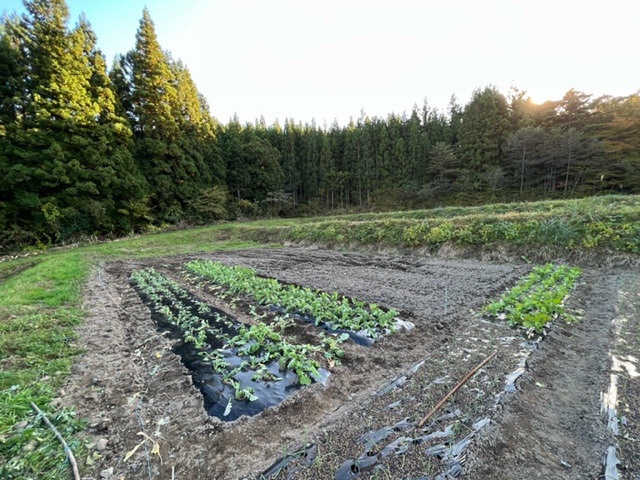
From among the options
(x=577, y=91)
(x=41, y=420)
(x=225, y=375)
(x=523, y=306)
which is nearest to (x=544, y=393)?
(x=523, y=306)

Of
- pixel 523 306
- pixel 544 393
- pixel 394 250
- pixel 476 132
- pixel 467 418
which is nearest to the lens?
pixel 467 418

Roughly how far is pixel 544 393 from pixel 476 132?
27.9m

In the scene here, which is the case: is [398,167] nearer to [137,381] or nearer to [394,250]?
[394,250]

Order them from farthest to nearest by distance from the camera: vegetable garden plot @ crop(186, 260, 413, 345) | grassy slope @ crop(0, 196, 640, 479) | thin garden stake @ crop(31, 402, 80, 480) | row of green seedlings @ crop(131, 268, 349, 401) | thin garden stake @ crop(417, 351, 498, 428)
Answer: vegetable garden plot @ crop(186, 260, 413, 345) → row of green seedlings @ crop(131, 268, 349, 401) → thin garden stake @ crop(417, 351, 498, 428) → grassy slope @ crop(0, 196, 640, 479) → thin garden stake @ crop(31, 402, 80, 480)

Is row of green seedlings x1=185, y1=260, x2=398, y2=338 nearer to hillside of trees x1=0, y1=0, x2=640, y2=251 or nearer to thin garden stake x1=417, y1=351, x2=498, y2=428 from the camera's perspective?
thin garden stake x1=417, y1=351, x2=498, y2=428

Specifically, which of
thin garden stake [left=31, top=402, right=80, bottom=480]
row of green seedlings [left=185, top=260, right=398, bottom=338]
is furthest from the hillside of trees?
thin garden stake [left=31, top=402, right=80, bottom=480]

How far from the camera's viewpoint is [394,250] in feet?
35.2

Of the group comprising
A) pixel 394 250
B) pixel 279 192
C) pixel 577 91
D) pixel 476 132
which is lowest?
pixel 394 250

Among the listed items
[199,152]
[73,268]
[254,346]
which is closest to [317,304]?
[254,346]

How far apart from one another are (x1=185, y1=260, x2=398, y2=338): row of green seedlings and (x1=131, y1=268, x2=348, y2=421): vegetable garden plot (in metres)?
0.45

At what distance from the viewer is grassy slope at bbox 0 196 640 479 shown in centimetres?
202

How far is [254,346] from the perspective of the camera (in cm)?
347

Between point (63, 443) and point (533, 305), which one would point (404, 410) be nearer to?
point (63, 443)

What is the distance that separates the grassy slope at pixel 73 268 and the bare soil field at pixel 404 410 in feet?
0.89
